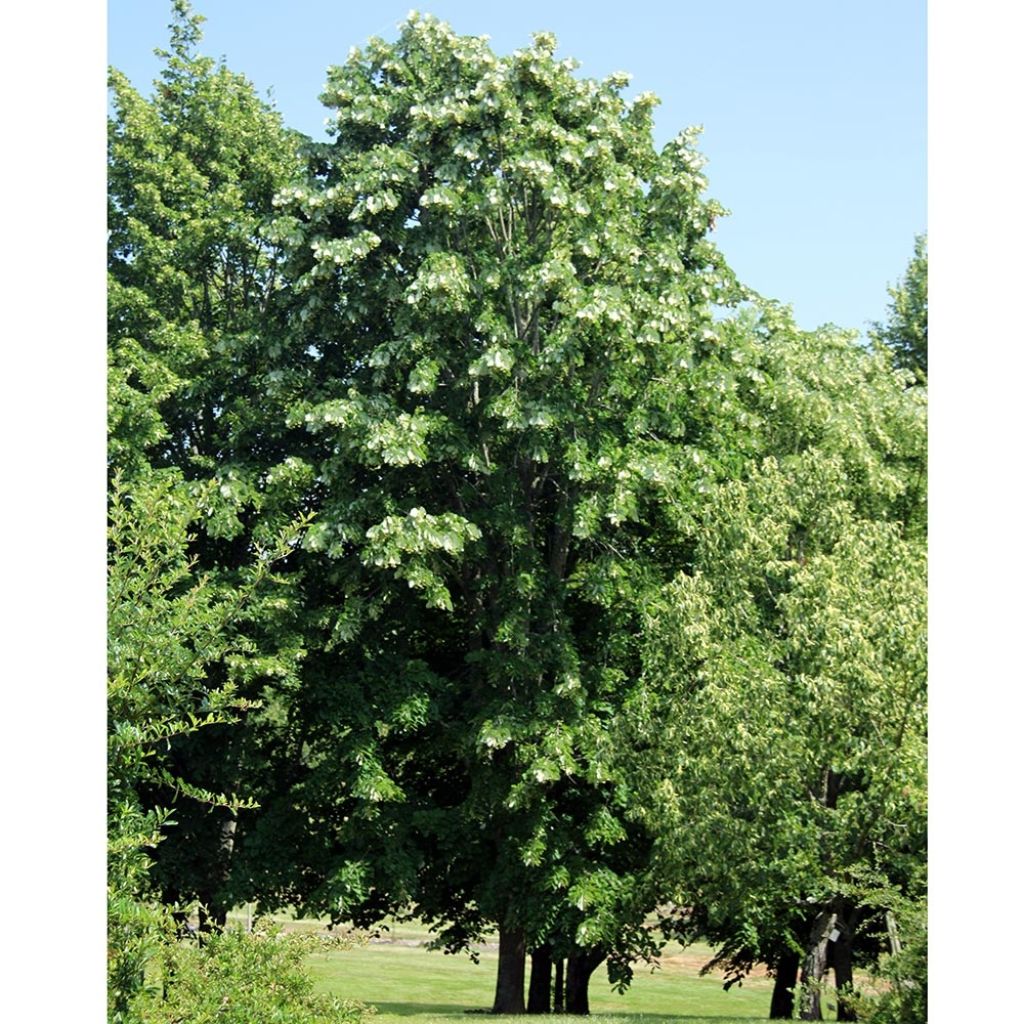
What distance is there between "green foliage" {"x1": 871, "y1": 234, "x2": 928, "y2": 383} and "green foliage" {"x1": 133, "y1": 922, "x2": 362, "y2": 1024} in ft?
59.3

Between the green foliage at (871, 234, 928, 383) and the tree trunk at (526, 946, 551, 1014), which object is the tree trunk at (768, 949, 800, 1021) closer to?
the tree trunk at (526, 946, 551, 1014)

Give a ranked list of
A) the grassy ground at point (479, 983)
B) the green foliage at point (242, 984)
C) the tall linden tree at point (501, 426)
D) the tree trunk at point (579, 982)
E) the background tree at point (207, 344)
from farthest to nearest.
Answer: the grassy ground at point (479, 983)
the tree trunk at point (579, 982)
the background tree at point (207, 344)
the tall linden tree at point (501, 426)
the green foliage at point (242, 984)

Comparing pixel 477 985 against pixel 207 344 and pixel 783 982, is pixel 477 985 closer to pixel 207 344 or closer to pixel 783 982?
pixel 783 982

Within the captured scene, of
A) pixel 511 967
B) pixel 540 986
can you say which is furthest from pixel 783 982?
pixel 511 967

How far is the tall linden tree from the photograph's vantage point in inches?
563

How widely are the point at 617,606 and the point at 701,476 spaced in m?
1.66

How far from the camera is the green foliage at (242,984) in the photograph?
581 cm

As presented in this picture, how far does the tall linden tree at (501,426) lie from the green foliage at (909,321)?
26.3ft

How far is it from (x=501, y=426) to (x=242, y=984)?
9483 mm

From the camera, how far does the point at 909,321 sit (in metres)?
24.0

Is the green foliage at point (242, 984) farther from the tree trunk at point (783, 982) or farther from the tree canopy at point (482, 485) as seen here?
the tree trunk at point (783, 982)

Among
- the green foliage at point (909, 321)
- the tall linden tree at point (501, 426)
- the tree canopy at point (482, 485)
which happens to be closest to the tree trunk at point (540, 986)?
the tree canopy at point (482, 485)

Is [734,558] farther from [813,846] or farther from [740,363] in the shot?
[740,363]
